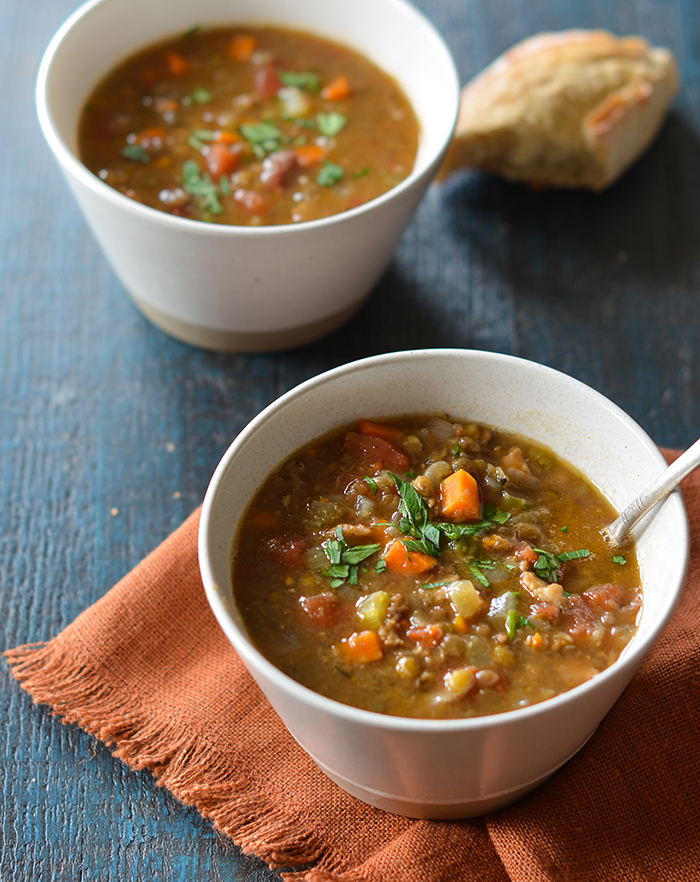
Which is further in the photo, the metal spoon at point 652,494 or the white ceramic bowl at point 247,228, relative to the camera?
the white ceramic bowl at point 247,228

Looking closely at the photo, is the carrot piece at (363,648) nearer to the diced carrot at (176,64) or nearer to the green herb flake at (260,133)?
the green herb flake at (260,133)

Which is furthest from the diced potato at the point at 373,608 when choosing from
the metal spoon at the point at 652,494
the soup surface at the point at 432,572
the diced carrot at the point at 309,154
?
the diced carrot at the point at 309,154

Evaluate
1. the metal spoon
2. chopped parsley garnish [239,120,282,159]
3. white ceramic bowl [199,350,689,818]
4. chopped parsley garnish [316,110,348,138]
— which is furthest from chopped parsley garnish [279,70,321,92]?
the metal spoon

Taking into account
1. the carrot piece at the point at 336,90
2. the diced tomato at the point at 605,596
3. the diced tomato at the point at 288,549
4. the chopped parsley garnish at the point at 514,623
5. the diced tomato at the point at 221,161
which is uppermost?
the diced tomato at the point at 221,161

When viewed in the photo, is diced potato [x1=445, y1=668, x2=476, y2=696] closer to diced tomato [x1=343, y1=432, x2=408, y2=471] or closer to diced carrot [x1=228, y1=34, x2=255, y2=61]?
diced tomato [x1=343, y1=432, x2=408, y2=471]

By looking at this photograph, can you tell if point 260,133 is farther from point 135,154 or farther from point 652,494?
point 652,494

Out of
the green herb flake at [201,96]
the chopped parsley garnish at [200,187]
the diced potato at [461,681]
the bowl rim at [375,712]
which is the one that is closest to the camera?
the bowl rim at [375,712]
